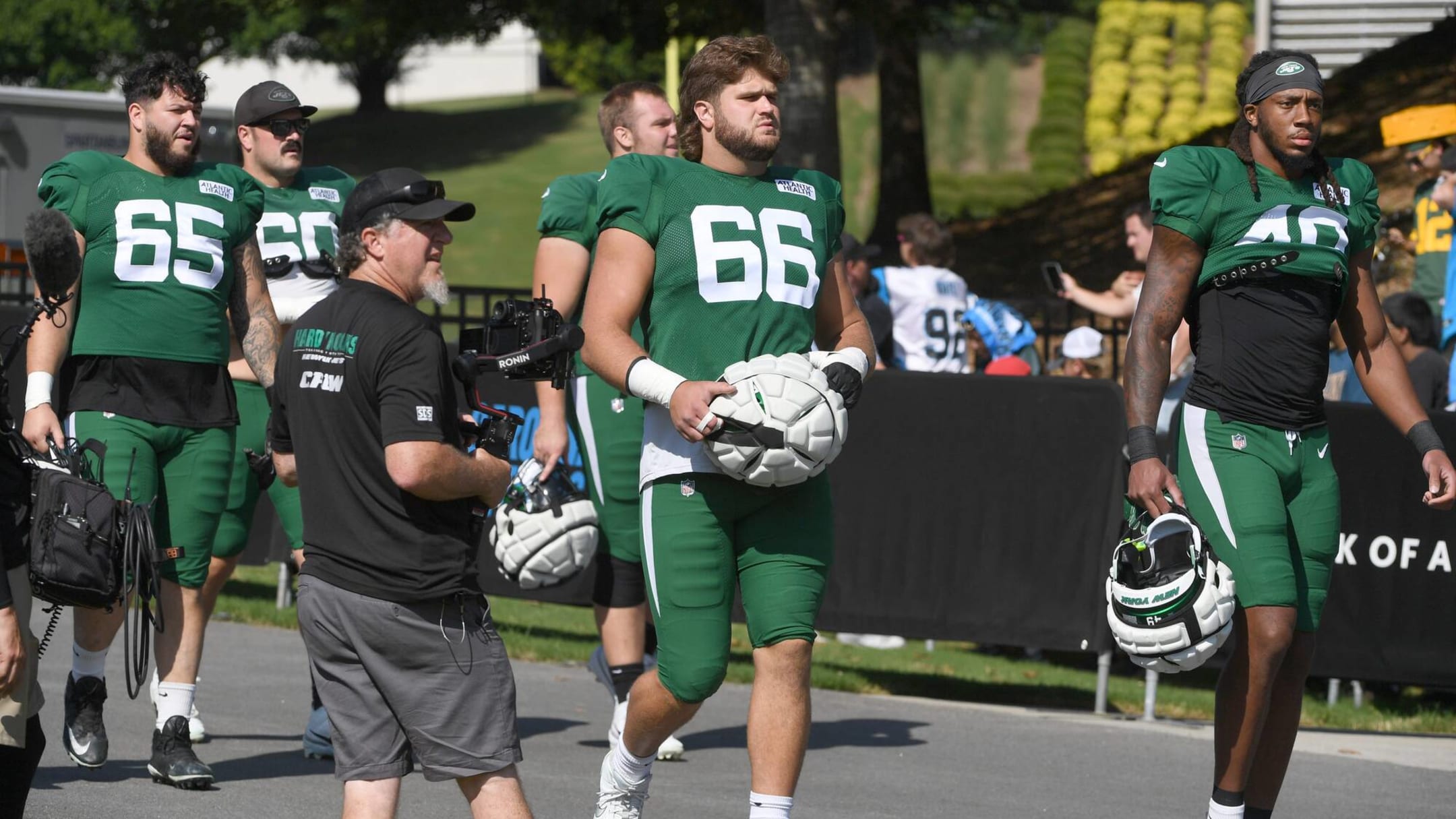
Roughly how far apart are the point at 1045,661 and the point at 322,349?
6.89 metres

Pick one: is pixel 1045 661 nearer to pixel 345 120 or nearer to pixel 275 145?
pixel 275 145

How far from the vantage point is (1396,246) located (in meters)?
14.5

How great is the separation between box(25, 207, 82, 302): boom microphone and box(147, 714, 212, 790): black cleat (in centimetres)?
198

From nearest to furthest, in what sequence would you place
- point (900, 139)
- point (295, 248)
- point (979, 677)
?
point (295, 248) < point (979, 677) < point (900, 139)

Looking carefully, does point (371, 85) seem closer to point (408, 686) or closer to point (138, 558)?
point (138, 558)

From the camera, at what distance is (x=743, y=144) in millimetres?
5086

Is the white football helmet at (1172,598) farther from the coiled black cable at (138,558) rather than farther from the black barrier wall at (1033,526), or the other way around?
the black barrier wall at (1033,526)

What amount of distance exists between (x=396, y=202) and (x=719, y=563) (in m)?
1.34

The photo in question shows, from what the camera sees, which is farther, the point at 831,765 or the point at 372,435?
the point at 831,765

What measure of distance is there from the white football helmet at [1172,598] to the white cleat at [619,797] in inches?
54.8

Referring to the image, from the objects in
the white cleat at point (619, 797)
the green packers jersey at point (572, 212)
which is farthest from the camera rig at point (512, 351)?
the green packers jersey at point (572, 212)

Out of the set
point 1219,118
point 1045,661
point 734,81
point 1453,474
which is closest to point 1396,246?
point 1045,661

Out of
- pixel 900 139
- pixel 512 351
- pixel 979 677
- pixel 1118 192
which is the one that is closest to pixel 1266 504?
pixel 512 351

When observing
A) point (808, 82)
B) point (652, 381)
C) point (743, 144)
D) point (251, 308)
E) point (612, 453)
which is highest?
point (808, 82)
